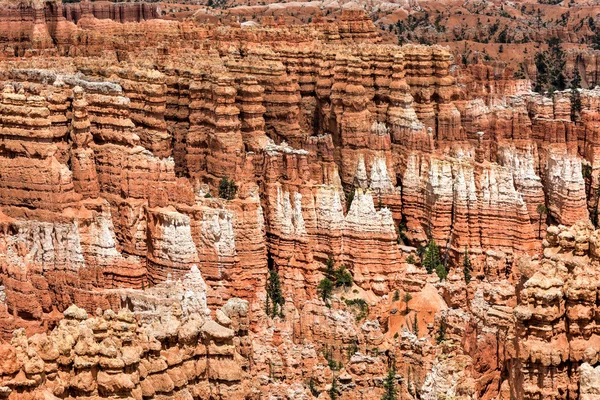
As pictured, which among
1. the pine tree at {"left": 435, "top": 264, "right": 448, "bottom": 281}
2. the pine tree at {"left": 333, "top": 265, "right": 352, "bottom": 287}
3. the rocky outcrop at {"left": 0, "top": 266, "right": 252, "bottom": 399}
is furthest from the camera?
the pine tree at {"left": 435, "top": 264, "right": 448, "bottom": 281}

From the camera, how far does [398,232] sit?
56812mm

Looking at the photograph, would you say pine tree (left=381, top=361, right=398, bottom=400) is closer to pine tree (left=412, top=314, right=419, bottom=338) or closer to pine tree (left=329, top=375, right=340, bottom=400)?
pine tree (left=329, top=375, right=340, bottom=400)

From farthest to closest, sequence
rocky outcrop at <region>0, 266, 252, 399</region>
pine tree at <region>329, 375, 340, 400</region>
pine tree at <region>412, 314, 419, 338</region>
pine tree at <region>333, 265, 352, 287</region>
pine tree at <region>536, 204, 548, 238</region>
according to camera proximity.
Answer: pine tree at <region>536, 204, 548, 238</region>, pine tree at <region>333, 265, 352, 287</region>, pine tree at <region>412, 314, 419, 338</region>, pine tree at <region>329, 375, 340, 400</region>, rocky outcrop at <region>0, 266, 252, 399</region>

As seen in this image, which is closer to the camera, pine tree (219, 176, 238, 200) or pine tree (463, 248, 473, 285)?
pine tree (219, 176, 238, 200)

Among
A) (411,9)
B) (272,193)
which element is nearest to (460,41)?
(411,9)

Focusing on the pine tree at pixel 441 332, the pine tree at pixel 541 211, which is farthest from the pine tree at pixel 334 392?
the pine tree at pixel 541 211

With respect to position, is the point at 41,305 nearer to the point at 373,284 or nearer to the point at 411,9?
the point at 373,284

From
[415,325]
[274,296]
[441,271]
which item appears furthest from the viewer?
[441,271]

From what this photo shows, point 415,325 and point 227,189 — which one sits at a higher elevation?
point 227,189

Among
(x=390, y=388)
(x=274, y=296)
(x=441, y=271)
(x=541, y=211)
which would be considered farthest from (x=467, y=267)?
(x=390, y=388)

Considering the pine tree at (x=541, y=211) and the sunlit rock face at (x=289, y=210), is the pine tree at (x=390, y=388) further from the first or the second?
the pine tree at (x=541, y=211)

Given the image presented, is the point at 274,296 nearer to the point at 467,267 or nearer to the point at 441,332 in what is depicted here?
the point at 441,332

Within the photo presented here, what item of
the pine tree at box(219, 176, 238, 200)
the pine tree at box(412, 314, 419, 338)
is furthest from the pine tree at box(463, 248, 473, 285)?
the pine tree at box(219, 176, 238, 200)

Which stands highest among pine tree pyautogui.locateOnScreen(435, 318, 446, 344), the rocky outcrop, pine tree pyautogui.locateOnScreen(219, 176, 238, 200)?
the rocky outcrop
